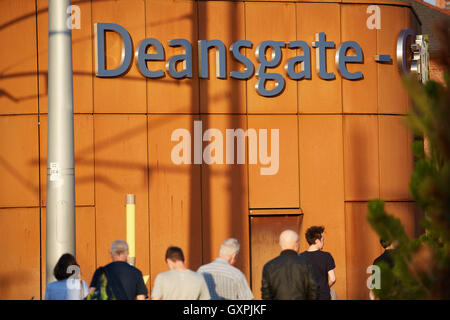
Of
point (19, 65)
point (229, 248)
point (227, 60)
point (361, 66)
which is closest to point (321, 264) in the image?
point (229, 248)

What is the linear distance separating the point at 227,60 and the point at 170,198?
2739mm

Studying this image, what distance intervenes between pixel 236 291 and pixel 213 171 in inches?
261

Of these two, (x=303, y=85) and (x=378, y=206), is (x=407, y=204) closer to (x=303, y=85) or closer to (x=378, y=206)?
(x=303, y=85)

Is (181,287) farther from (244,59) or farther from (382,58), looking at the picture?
(382,58)

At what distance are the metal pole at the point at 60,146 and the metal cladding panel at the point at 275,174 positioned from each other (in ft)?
20.8

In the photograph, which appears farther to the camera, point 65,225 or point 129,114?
point 129,114

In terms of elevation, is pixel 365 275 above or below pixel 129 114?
below

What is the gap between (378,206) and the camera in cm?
483

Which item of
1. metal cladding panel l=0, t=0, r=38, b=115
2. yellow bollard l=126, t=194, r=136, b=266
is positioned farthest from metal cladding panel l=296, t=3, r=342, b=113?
yellow bollard l=126, t=194, r=136, b=266

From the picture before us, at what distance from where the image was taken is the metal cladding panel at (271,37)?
1431 cm

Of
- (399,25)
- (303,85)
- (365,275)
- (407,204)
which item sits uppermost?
(399,25)

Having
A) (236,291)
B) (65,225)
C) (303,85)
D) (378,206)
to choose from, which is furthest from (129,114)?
(378,206)
